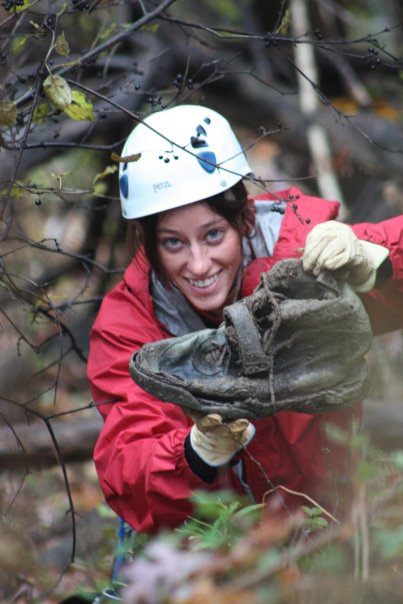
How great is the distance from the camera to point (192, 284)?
385cm

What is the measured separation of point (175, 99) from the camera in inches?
158

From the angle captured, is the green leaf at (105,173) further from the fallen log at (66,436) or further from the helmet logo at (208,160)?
the fallen log at (66,436)

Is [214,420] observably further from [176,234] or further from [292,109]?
[292,109]

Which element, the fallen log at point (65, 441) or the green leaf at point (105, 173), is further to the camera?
the fallen log at point (65, 441)

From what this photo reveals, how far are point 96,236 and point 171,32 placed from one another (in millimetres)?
1810

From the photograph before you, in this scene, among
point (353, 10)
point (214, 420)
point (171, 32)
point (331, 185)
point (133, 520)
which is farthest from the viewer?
point (353, 10)

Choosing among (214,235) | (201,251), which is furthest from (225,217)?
(201,251)

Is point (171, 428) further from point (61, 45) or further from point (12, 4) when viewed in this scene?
point (12, 4)

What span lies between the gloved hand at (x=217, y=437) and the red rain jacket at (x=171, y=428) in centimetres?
11

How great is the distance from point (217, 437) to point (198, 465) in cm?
15

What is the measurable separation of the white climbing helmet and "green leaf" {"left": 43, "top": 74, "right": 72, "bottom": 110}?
787 mm

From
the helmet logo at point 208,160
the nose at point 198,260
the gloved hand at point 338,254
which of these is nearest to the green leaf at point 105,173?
the helmet logo at point 208,160

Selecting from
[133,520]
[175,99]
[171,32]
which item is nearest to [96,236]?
[171,32]

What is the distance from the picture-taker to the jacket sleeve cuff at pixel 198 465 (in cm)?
327
